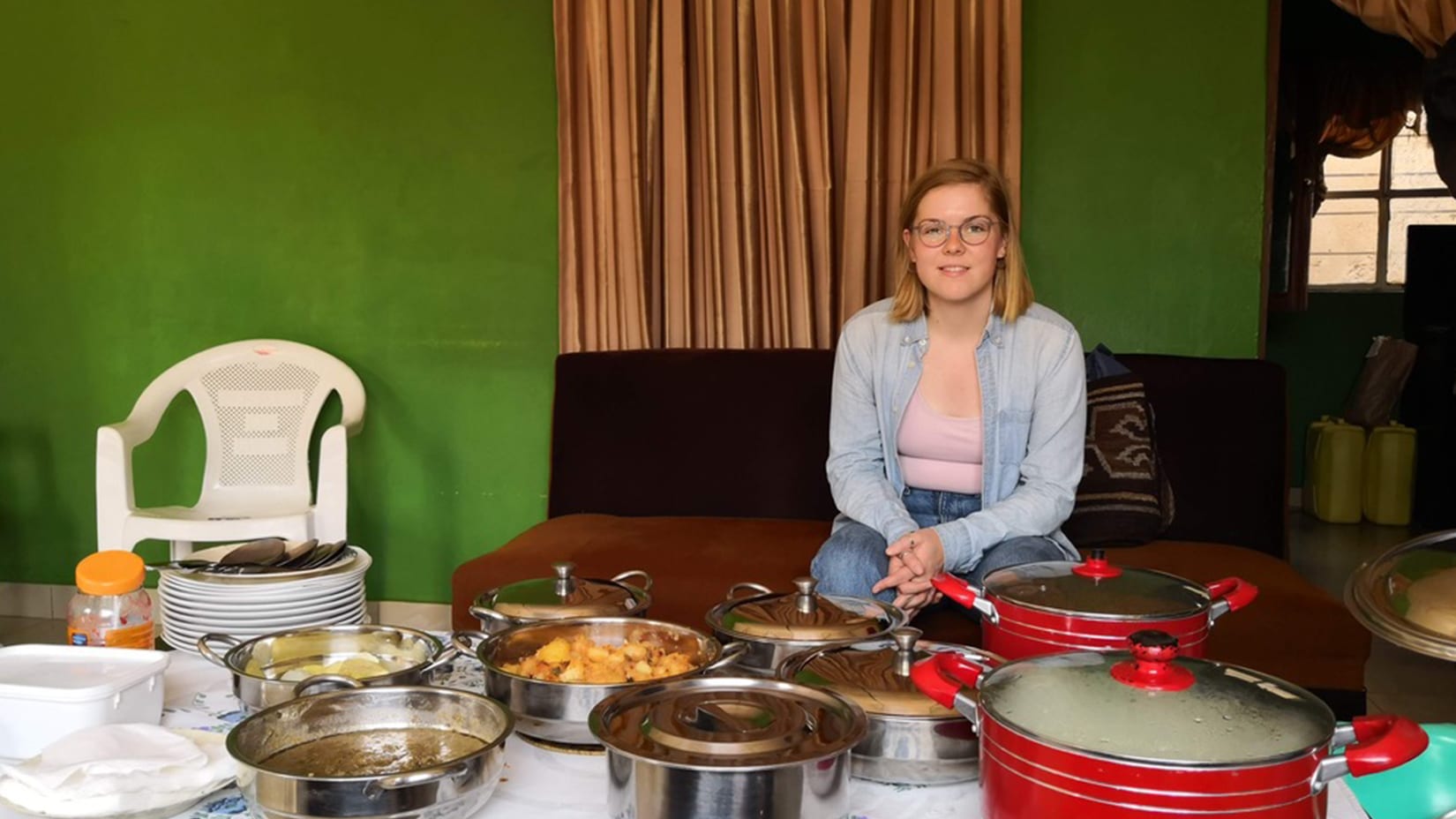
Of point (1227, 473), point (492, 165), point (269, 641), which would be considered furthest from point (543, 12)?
point (269, 641)

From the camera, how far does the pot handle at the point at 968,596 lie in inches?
52.9

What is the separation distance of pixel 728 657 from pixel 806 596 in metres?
0.16

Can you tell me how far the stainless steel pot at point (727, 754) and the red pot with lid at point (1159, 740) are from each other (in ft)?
0.42

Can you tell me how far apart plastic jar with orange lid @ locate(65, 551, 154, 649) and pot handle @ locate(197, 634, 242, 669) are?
141 mm

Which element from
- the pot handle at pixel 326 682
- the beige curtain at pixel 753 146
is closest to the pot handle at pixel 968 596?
the pot handle at pixel 326 682

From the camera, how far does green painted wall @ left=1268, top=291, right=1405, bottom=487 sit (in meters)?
7.22

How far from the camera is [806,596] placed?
1.44 metres

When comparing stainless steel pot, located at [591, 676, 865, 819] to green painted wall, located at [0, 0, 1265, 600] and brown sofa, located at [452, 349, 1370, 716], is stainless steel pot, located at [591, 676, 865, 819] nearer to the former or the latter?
brown sofa, located at [452, 349, 1370, 716]

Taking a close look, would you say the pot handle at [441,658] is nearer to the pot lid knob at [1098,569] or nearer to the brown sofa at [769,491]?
the pot lid knob at [1098,569]

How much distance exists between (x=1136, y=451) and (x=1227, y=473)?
0.29 m

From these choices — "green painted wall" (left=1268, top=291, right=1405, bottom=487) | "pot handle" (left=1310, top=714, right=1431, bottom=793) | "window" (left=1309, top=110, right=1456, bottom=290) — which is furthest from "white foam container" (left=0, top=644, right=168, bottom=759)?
"window" (left=1309, top=110, right=1456, bottom=290)

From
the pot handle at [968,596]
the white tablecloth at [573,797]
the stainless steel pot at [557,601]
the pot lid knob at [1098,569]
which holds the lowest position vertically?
the white tablecloth at [573,797]

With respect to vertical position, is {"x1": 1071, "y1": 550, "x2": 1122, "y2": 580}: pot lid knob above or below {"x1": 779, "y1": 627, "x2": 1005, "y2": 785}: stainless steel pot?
above

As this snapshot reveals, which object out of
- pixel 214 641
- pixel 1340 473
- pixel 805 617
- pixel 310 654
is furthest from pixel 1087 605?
pixel 1340 473
